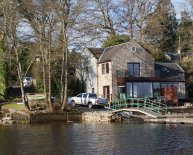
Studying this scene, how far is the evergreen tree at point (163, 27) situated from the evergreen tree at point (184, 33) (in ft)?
6.76

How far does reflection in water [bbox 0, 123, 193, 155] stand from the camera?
2620 cm

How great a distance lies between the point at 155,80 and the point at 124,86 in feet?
15.5

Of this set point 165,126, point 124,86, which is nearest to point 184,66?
point 124,86

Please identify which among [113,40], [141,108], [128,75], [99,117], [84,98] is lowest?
[99,117]

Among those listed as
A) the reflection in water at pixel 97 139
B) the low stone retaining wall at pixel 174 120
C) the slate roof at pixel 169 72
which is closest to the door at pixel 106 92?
the slate roof at pixel 169 72

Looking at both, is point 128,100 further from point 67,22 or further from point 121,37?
point 121,37

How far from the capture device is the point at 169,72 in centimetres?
6644

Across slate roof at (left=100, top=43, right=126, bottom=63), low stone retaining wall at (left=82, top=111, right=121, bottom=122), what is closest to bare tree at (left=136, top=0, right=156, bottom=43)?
slate roof at (left=100, top=43, right=126, bottom=63)

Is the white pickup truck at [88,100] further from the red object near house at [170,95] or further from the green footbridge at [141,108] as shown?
the red object near house at [170,95]

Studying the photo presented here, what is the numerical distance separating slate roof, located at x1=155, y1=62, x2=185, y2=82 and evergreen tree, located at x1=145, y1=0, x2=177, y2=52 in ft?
46.8

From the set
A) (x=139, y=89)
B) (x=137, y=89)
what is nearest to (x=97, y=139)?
(x=137, y=89)

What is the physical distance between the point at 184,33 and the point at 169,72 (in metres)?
27.9

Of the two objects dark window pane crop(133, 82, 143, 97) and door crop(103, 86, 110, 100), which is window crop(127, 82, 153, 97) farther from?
door crop(103, 86, 110, 100)

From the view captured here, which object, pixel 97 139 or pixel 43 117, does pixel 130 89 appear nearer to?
pixel 43 117
